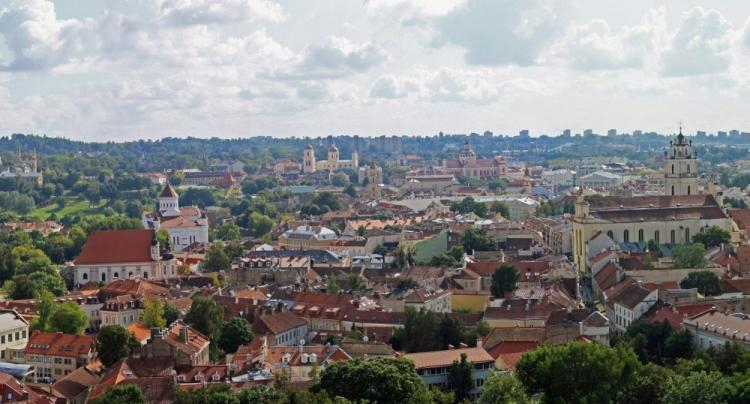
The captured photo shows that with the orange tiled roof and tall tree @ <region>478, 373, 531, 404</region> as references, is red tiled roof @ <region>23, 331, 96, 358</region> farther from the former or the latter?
tall tree @ <region>478, 373, 531, 404</region>

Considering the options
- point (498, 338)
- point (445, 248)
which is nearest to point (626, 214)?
point (445, 248)

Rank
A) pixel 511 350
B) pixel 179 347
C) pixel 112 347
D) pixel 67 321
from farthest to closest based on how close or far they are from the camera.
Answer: pixel 67 321
pixel 112 347
pixel 511 350
pixel 179 347

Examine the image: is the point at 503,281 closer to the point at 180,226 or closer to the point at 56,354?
the point at 56,354

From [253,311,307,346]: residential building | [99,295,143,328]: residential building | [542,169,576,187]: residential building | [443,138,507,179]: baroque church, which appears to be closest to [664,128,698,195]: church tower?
[253,311,307,346]: residential building

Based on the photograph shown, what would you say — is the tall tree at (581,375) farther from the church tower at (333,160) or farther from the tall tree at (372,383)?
the church tower at (333,160)

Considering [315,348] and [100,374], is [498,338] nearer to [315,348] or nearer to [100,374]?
[315,348]

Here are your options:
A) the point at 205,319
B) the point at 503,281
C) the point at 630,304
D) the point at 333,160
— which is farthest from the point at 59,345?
the point at 333,160

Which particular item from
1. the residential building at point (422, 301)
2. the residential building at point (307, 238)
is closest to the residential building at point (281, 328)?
the residential building at point (422, 301)
